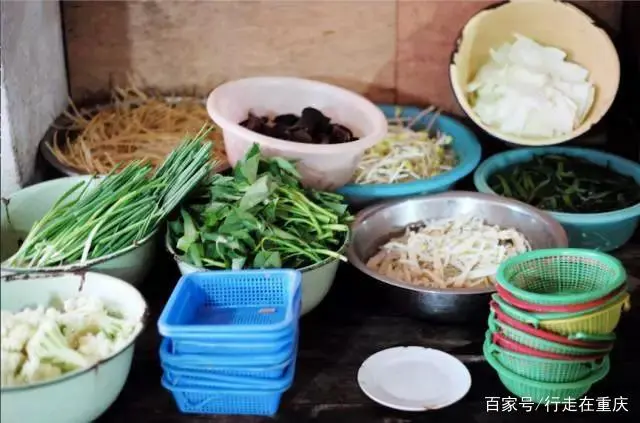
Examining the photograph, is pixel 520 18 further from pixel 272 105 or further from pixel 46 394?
pixel 46 394

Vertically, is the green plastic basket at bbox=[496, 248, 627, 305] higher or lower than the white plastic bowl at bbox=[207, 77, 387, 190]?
lower

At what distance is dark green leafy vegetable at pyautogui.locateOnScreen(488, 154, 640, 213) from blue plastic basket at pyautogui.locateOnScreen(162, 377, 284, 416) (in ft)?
3.11

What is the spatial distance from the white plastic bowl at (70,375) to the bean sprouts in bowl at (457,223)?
55 centimetres

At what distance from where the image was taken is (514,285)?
1481 mm

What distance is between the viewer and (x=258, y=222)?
1.63 m

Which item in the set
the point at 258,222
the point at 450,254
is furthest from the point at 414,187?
the point at 258,222

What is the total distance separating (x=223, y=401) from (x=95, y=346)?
250mm

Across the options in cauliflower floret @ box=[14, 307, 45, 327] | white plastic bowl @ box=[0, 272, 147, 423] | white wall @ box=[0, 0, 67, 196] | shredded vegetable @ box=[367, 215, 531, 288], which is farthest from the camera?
white wall @ box=[0, 0, 67, 196]

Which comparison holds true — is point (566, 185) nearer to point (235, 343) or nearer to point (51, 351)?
point (235, 343)

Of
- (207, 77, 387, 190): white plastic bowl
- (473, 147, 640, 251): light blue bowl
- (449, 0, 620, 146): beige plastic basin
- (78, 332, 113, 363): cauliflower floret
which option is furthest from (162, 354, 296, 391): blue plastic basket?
(449, 0, 620, 146): beige plastic basin

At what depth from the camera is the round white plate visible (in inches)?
59.6

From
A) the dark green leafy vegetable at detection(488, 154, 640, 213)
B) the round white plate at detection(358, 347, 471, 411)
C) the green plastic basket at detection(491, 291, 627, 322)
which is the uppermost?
the green plastic basket at detection(491, 291, 627, 322)

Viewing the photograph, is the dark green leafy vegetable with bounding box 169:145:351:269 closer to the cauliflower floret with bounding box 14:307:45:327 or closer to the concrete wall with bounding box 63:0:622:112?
the cauliflower floret with bounding box 14:307:45:327

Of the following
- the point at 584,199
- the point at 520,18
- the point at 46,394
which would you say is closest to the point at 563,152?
the point at 584,199
